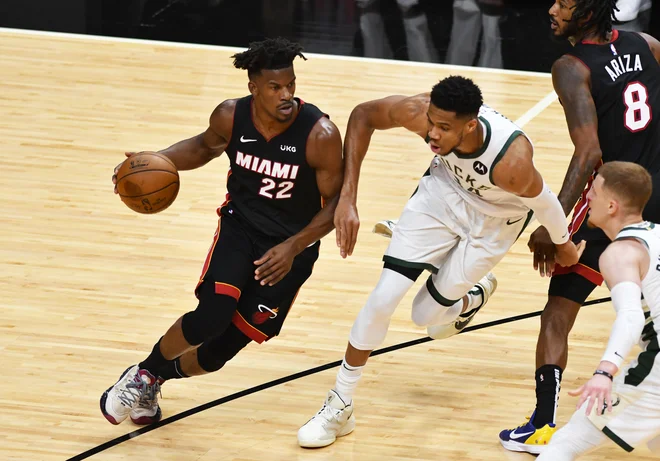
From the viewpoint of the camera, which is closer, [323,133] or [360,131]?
[323,133]

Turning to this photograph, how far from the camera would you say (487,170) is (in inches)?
186

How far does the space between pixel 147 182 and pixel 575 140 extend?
2060 millimetres

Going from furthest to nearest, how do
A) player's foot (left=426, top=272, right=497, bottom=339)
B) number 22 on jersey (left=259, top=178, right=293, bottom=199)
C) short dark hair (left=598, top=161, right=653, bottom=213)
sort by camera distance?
player's foot (left=426, top=272, right=497, bottom=339), number 22 on jersey (left=259, top=178, right=293, bottom=199), short dark hair (left=598, top=161, right=653, bottom=213)

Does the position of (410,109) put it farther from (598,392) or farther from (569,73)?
(598,392)

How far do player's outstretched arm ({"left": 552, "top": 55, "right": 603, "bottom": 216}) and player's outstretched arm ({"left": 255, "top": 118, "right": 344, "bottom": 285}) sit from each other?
3.56ft

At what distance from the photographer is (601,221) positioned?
4094 mm

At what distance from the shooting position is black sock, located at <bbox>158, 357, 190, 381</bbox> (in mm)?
5195

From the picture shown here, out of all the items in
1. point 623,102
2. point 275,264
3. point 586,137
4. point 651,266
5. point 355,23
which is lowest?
point 275,264

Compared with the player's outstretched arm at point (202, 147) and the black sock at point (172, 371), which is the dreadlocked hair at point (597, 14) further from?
the black sock at point (172, 371)

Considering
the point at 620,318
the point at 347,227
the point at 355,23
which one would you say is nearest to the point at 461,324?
the point at 347,227

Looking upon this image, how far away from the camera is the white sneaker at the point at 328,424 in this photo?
197 inches

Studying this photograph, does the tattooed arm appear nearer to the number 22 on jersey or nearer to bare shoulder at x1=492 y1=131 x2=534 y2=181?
bare shoulder at x1=492 y1=131 x2=534 y2=181

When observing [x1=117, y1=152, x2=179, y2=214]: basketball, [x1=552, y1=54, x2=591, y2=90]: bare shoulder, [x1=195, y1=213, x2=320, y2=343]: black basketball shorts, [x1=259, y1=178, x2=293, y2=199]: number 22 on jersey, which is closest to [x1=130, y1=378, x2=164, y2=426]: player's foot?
[x1=195, y1=213, x2=320, y2=343]: black basketball shorts

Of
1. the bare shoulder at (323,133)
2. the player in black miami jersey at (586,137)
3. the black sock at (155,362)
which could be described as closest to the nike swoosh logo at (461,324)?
the player in black miami jersey at (586,137)
